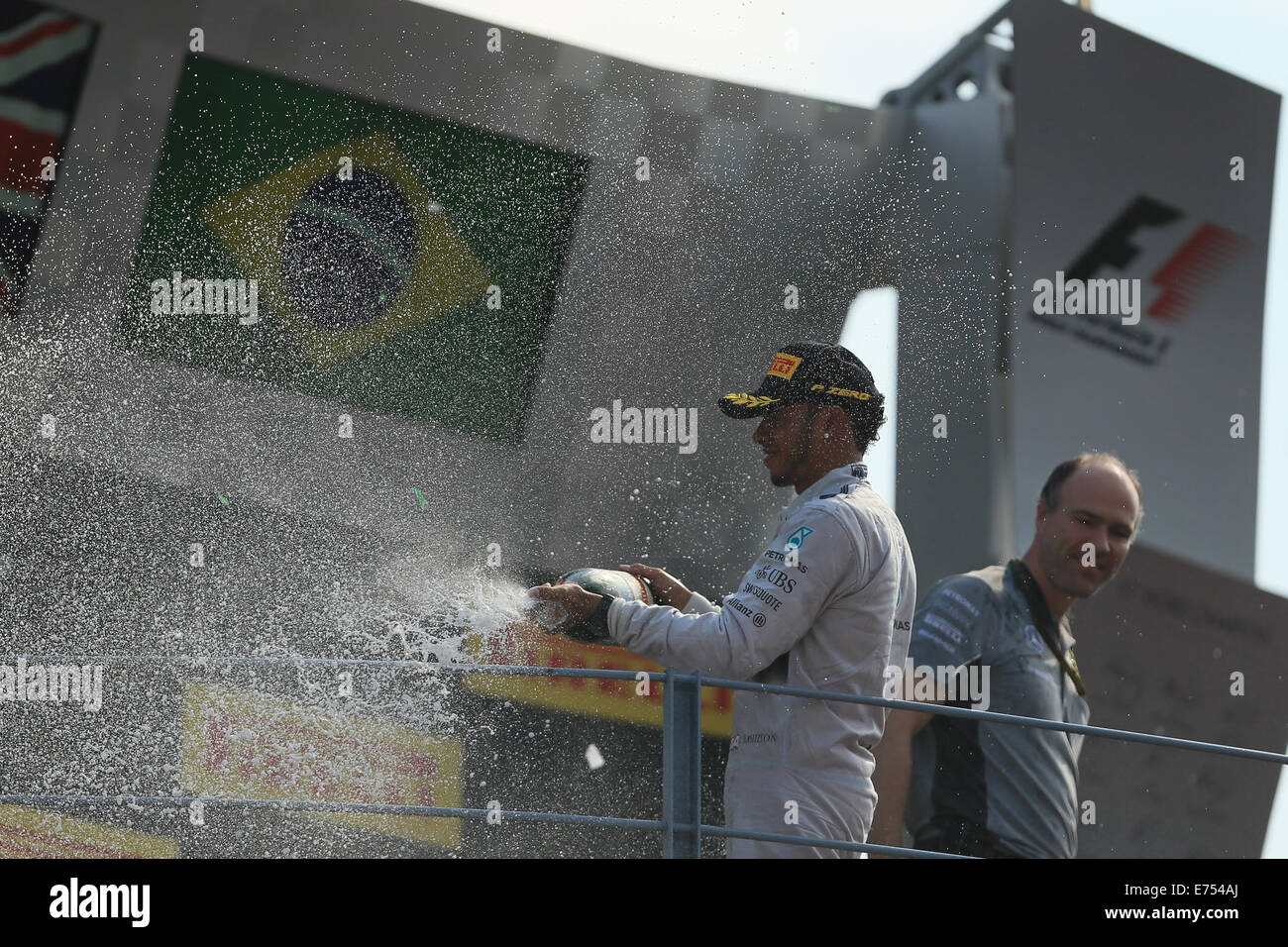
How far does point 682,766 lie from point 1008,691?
2087mm

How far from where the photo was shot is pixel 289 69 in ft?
33.6

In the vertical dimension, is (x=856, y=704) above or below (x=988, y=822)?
above

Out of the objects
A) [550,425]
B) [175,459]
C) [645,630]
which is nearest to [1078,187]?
[550,425]

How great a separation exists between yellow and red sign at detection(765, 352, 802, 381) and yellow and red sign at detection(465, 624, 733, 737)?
262 inches

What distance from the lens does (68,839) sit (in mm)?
8109

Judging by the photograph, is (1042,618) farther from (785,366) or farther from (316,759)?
(316,759)

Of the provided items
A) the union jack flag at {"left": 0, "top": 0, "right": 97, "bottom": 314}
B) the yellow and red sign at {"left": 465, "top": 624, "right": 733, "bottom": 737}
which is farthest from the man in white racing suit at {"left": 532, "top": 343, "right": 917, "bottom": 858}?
the union jack flag at {"left": 0, "top": 0, "right": 97, "bottom": 314}

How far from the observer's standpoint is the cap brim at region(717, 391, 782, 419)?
13.4 ft

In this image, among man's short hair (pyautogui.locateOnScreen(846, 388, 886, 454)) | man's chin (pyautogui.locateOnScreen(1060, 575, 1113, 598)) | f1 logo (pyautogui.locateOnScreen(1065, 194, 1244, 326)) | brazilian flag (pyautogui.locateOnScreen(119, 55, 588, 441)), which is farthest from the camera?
f1 logo (pyautogui.locateOnScreen(1065, 194, 1244, 326))

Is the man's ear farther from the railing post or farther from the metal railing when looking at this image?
the railing post

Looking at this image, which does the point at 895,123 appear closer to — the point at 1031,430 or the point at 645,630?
the point at 1031,430

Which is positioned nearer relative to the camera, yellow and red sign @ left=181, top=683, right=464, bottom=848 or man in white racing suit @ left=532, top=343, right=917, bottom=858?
man in white racing suit @ left=532, top=343, right=917, bottom=858

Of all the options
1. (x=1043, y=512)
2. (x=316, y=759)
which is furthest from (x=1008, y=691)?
(x=316, y=759)
